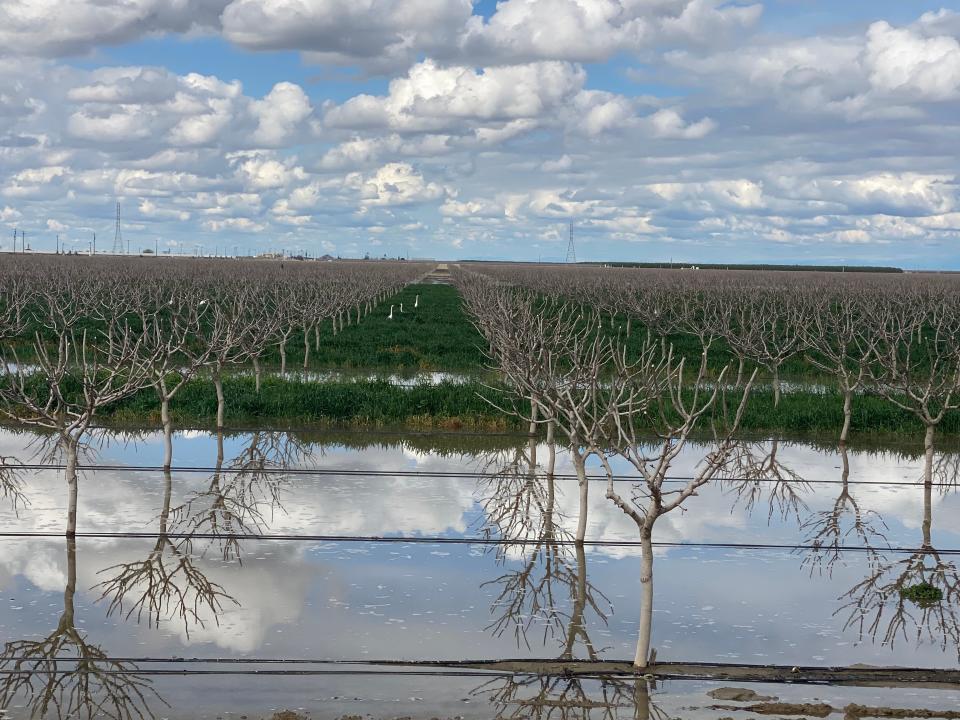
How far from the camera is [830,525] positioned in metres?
14.0

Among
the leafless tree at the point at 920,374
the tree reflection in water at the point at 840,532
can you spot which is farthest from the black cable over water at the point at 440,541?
the leafless tree at the point at 920,374

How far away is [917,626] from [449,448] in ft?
34.5

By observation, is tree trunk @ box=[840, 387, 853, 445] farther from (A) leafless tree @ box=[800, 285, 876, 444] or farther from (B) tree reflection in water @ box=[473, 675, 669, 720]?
(B) tree reflection in water @ box=[473, 675, 669, 720]

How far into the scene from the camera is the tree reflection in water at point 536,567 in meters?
9.83

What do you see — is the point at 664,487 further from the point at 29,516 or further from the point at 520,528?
the point at 29,516

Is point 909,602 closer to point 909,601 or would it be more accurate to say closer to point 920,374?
point 909,601

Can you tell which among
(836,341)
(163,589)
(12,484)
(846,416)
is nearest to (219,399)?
(12,484)

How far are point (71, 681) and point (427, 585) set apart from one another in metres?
3.87

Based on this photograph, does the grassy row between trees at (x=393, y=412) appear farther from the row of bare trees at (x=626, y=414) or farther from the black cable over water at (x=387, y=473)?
the black cable over water at (x=387, y=473)

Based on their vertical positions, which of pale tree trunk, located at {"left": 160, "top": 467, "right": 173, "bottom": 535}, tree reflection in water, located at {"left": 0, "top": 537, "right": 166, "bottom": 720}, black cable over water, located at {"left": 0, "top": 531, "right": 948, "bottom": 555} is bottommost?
tree reflection in water, located at {"left": 0, "top": 537, "right": 166, "bottom": 720}

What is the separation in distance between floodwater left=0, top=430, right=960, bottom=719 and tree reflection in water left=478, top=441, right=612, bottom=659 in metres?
0.04

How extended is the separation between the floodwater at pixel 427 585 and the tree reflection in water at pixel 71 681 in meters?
0.02

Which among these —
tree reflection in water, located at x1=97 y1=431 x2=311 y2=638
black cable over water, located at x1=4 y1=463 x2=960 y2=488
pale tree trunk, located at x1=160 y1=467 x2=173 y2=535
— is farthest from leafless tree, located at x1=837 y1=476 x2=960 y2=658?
pale tree trunk, located at x1=160 y1=467 x2=173 y2=535

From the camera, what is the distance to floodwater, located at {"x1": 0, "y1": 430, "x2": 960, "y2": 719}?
8250mm
